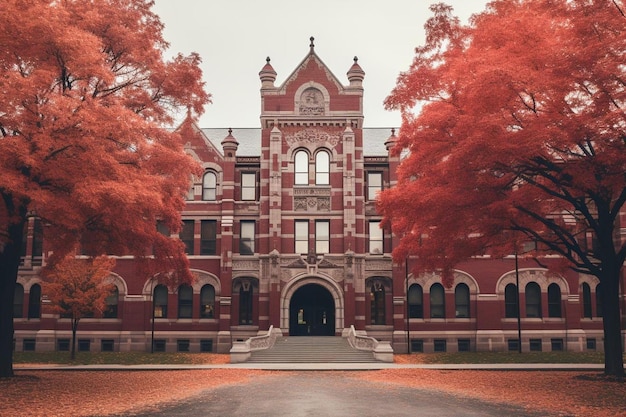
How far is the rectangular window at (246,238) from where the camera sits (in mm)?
38375

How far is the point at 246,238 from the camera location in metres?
38.5

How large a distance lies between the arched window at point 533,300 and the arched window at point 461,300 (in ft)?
12.9

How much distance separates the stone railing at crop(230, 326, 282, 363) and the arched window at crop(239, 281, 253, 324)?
3614 millimetres

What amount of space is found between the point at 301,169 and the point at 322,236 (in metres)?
4.62

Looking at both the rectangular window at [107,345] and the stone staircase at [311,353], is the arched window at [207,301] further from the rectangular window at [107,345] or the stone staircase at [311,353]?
the stone staircase at [311,353]

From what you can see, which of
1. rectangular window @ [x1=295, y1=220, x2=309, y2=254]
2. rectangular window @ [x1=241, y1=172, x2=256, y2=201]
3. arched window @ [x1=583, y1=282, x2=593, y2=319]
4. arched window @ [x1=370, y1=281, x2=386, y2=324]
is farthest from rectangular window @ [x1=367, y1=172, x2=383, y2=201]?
arched window @ [x1=583, y1=282, x2=593, y2=319]

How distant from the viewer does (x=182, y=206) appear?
76.5 ft

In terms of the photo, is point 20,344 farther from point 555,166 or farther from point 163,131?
point 555,166

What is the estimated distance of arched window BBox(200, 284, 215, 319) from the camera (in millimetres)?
38000

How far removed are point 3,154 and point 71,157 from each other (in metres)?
1.82

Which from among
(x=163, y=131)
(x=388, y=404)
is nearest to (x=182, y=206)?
(x=163, y=131)

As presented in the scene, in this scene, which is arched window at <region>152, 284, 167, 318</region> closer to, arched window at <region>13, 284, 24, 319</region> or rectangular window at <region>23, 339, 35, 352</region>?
rectangular window at <region>23, 339, 35, 352</region>

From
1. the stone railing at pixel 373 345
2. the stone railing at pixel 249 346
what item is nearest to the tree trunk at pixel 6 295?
the stone railing at pixel 249 346

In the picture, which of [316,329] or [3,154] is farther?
[316,329]
